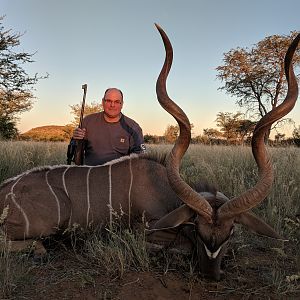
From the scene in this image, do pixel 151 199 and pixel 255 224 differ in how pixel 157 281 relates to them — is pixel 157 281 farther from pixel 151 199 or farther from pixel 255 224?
pixel 151 199

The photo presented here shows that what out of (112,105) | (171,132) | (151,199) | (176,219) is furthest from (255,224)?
(171,132)

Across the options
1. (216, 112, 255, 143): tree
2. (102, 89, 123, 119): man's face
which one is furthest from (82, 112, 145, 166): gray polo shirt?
(216, 112, 255, 143): tree

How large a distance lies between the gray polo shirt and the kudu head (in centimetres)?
190

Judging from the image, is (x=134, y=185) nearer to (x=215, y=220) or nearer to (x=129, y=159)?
(x=129, y=159)

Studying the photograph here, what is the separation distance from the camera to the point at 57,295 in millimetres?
2195

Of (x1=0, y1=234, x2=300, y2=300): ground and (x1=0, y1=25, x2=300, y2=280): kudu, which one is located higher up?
(x1=0, y1=25, x2=300, y2=280): kudu

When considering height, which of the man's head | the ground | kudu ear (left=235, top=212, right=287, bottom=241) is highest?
the man's head

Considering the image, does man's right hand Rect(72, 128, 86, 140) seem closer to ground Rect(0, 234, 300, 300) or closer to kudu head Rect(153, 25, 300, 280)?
ground Rect(0, 234, 300, 300)

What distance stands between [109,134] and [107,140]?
8 cm

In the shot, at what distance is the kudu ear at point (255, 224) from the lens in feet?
8.17

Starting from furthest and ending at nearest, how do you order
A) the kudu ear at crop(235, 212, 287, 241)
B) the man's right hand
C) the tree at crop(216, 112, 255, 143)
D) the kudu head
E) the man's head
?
1. the tree at crop(216, 112, 255, 143)
2. the man's head
3. the man's right hand
4. the kudu ear at crop(235, 212, 287, 241)
5. the kudu head

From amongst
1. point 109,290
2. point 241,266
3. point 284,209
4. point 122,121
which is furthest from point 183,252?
point 122,121

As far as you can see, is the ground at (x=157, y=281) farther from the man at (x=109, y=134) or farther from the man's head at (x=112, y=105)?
the man's head at (x=112, y=105)

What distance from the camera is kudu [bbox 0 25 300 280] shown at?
2404 mm
